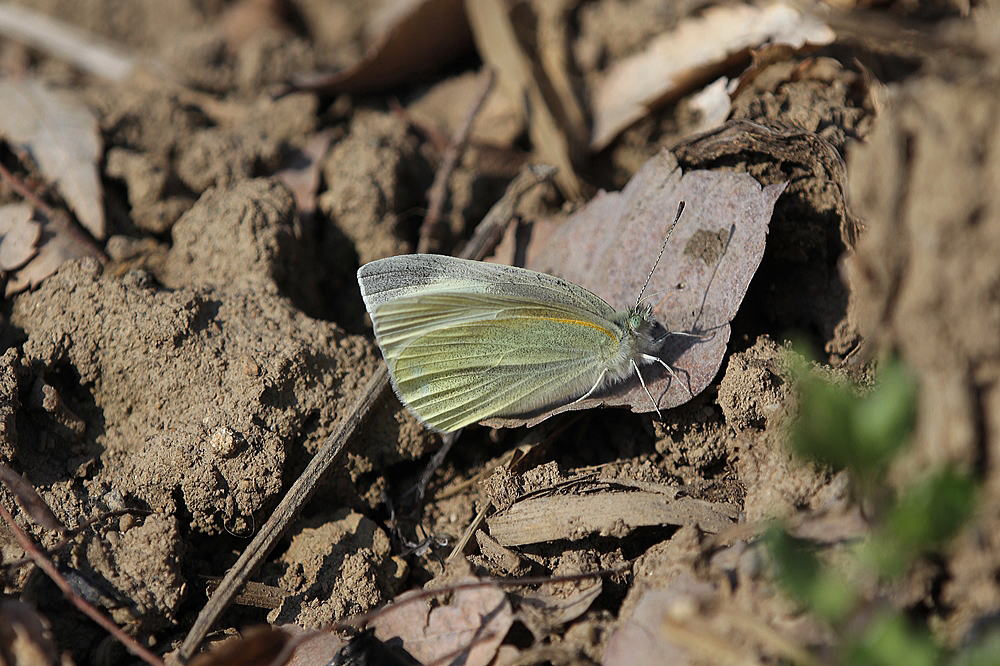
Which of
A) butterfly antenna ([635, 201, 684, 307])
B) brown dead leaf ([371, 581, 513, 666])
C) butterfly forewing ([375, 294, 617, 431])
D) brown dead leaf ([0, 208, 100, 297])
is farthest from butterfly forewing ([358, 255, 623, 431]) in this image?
brown dead leaf ([0, 208, 100, 297])

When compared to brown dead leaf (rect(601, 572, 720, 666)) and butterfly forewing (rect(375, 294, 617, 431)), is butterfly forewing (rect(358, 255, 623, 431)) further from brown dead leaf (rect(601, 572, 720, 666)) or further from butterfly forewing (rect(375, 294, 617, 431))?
brown dead leaf (rect(601, 572, 720, 666))

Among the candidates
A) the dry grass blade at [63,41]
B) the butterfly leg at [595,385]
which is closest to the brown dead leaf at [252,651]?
the butterfly leg at [595,385]

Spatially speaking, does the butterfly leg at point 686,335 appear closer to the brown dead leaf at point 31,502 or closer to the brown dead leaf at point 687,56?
the brown dead leaf at point 687,56

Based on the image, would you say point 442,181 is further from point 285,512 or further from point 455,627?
point 455,627

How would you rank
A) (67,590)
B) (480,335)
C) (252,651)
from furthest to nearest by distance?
(480,335) < (67,590) < (252,651)

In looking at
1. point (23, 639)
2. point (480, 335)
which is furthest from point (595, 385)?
point (23, 639)

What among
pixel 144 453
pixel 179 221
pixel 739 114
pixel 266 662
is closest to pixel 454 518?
pixel 266 662
